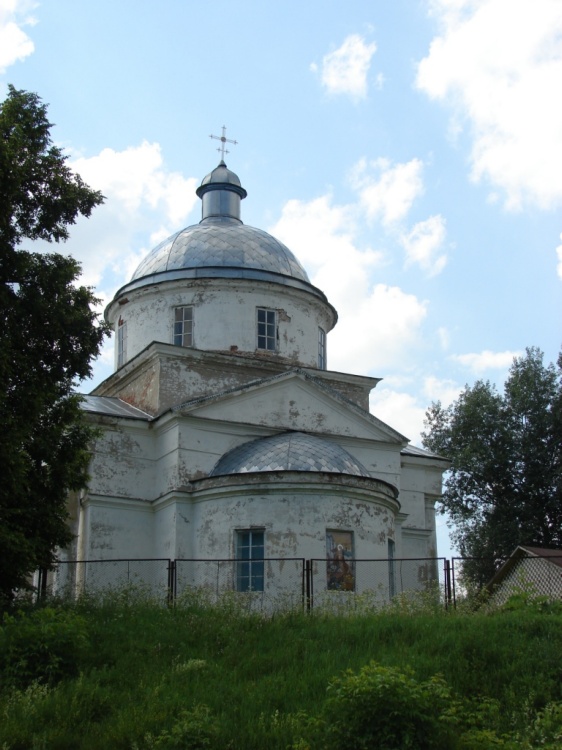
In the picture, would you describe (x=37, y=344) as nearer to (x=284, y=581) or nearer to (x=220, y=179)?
(x=284, y=581)

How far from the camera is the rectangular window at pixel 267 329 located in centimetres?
2161

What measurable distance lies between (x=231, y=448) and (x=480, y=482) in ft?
48.0

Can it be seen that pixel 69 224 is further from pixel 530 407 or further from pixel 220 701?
pixel 530 407

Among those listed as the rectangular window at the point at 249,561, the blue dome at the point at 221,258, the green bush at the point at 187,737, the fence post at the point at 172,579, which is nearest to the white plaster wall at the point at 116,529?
the rectangular window at the point at 249,561

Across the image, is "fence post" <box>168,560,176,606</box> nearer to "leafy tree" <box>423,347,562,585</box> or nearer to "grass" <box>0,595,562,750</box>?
"grass" <box>0,595,562,750</box>

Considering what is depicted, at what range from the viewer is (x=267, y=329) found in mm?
21766

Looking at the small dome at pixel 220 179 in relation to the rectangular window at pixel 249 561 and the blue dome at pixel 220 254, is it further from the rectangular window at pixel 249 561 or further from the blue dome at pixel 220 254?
the rectangular window at pixel 249 561

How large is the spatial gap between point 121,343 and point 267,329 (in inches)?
142

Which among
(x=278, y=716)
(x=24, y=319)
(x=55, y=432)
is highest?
(x=24, y=319)

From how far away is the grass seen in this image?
30.3 feet

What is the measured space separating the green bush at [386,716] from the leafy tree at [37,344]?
17.8 feet

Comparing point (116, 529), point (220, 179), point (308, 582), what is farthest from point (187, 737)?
point (220, 179)

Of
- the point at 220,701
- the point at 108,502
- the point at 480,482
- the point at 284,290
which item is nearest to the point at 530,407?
the point at 480,482

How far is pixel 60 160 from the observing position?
14.3 metres
